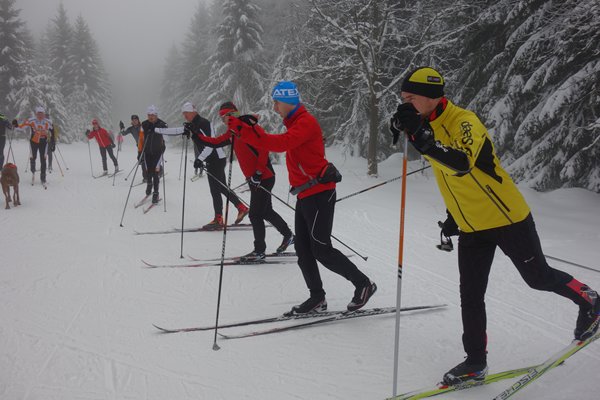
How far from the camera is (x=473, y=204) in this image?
2646 mm

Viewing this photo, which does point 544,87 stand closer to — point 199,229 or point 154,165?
point 199,229

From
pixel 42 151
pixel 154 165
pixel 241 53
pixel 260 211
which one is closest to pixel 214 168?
pixel 260 211

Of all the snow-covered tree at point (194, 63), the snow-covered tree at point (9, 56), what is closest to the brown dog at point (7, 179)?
the snow-covered tree at point (194, 63)

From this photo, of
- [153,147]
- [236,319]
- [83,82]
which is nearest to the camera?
[236,319]

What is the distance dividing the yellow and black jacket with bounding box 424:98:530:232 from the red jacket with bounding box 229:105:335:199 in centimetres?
127

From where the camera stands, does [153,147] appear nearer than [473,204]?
No

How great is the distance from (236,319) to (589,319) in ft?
10.3

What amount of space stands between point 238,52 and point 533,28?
16.5 meters

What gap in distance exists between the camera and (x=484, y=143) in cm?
250

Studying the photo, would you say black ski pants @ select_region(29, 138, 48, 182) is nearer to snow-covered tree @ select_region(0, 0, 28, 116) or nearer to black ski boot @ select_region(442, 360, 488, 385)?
black ski boot @ select_region(442, 360, 488, 385)

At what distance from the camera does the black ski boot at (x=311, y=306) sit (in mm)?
4031

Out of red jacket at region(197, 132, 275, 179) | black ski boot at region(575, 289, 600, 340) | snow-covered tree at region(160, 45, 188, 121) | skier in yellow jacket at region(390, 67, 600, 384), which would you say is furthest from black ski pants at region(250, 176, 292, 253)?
snow-covered tree at region(160, 45, 188, 121)

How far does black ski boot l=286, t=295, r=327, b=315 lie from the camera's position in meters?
4.03

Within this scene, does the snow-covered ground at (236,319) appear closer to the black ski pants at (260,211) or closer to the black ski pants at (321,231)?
the black ski pants at (260,211)
